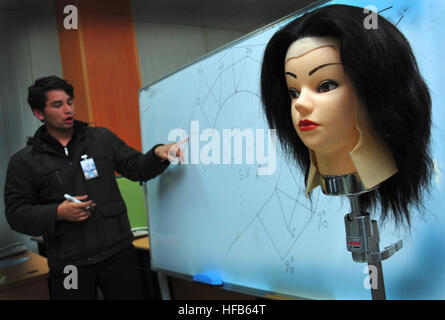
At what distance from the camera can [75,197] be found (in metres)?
1.49

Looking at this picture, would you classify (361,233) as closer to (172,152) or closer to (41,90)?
(172,152)

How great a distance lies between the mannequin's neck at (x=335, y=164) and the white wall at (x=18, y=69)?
8.61ft

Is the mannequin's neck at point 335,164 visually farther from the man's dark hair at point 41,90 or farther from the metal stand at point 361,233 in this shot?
the man's dark hair at point 41,90

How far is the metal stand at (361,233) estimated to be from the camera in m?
0.59

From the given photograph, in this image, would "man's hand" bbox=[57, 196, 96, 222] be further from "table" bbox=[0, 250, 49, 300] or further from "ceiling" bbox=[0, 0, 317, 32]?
"ceiling" bbox=[0, 0, 317, 32]

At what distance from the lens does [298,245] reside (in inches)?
38.0

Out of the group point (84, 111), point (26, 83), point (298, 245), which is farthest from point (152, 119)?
point (26, 83)

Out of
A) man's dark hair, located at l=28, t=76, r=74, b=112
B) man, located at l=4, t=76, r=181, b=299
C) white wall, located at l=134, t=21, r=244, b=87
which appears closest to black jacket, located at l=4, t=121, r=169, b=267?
man, located at l=4, t=76, r=181, b=299

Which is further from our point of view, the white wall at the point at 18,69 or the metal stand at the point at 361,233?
the white wall at the point at 18,69

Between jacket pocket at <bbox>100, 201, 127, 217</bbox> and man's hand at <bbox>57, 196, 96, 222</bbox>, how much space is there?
0.11 meters

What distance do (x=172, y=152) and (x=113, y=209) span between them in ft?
1.36

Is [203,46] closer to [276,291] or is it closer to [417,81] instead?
[276,291]

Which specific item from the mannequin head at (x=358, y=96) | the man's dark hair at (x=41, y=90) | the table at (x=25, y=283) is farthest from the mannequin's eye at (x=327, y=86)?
the table at (x=25, y=283)

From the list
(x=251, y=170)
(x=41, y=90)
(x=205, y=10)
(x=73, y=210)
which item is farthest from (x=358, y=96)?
(x=205, y=10)
